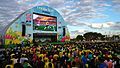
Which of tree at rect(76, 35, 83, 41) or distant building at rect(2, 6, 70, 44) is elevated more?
distant building at rect(2, 6, 70, 44)

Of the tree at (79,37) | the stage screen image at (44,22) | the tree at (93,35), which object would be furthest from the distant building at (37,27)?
the tree at (93,35)

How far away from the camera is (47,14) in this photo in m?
69.3

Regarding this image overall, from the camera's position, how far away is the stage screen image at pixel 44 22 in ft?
210

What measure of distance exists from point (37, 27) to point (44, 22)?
2678 mm

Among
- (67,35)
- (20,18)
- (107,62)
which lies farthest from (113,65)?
(67,35)

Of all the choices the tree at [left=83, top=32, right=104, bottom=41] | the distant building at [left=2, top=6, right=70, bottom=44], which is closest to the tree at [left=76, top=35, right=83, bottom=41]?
the tree at [left=83, top=32, right=104, bottom=41]

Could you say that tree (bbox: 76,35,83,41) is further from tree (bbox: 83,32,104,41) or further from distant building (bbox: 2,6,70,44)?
distant building (bbox: 2,6,70,44)

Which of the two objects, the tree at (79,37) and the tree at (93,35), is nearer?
the tree at (79,37)

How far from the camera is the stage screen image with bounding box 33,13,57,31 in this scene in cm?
6397

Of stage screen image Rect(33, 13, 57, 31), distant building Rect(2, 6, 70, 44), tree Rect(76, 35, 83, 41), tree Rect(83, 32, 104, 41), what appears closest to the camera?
distant building Rect(2, 6, 70, 44)

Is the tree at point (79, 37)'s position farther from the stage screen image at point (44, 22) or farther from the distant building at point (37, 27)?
the stage screen image at point (44, 22)

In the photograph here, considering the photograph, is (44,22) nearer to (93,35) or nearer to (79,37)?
(79,37)

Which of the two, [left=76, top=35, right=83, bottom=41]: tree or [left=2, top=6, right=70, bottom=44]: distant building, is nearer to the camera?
[left=2, top=6, right=70, bottom=44]: distant building

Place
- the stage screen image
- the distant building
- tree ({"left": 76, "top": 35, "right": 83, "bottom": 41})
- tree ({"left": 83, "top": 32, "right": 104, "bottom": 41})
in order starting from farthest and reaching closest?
tree ({"left": 83, "top": 32, "right": 104, "bottom": 41}) → tree ({"left": 76, "top": 35, "right": 83, "bottom": 41}) → the stage screen image → the distant building
